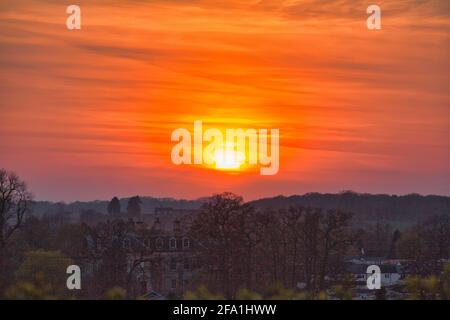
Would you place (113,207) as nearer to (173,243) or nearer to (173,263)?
(173,243)

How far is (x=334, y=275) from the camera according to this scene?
5375 centimetres

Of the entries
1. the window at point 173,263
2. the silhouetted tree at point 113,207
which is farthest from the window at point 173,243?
the silhouetted tree at point 113,207

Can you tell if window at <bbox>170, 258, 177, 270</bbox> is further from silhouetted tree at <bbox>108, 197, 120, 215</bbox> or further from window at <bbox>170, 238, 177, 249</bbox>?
silhouetted tree at <bbox>108, 197, 120, 215</bbox>

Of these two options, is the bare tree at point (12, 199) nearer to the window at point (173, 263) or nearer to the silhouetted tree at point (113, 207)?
the window at point (173, 263)

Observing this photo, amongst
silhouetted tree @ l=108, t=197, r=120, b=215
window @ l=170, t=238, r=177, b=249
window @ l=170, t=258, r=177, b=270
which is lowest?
window @ l=170, t=258, r=177, b=270

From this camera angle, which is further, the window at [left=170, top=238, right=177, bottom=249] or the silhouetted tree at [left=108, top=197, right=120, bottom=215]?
the silhouetted tree at [left=108, top=197, right=120, bottom=215]

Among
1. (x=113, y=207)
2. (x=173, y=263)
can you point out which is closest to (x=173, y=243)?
(x=173, y=263)

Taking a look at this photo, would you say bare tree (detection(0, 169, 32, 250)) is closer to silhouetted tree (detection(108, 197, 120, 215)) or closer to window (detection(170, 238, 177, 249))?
window (detection(170, 238, 177, 249))

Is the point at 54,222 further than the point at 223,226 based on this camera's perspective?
Yes

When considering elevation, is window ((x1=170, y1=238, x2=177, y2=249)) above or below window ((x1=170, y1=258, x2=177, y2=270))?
above

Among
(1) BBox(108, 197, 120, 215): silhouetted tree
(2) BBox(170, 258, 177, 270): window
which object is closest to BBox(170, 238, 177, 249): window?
(2) BBox(170, 258, 177, 270): window
